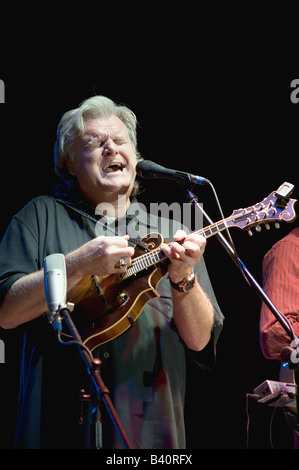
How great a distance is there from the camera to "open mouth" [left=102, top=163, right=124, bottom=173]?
292cm

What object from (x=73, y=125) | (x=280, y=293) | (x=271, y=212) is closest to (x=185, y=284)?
(x=271, y=212)

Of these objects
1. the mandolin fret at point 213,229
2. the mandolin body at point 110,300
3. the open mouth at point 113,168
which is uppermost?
the open mouth at point 113,168

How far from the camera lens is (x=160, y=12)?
3.98m

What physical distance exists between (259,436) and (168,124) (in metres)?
2.35

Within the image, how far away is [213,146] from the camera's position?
4395 millimetres

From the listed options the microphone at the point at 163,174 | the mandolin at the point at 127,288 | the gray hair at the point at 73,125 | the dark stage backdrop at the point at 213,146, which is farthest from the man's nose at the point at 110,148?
the dark stage backdrop at the point at 213,146

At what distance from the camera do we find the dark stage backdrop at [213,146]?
3875 mm

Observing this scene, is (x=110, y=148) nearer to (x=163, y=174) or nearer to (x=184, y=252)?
(x=163, y=174)

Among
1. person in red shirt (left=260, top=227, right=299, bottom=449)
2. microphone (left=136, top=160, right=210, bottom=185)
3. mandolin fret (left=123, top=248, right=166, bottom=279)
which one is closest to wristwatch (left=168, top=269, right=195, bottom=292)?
mandolin fret (left=123, top=248, right=166, bottom=279)

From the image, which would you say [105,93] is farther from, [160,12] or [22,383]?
[22,383]

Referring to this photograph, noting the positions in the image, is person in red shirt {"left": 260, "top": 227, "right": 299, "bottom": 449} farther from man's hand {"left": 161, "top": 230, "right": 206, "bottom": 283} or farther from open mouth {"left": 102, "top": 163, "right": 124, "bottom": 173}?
open mouth {"left": 102, "top": 163, "right": 124, "bottom": 173}

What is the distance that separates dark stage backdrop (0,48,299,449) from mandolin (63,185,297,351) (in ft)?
4.88

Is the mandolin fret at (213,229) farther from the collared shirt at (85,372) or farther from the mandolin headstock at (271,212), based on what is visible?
the collared shirt at (85,372)

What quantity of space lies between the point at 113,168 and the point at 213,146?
5.35ft
